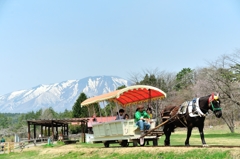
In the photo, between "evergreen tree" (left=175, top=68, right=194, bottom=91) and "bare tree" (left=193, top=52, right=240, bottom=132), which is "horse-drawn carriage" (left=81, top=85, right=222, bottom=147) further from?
"evergreen tree" (left=175, top=68, right=194, bottom=91)

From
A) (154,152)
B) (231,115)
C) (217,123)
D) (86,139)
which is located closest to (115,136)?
(154,152)

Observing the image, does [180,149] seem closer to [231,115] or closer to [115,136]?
[115,136]

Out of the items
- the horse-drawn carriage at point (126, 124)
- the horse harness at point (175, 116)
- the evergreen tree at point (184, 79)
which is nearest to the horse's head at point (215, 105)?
the horse harness at point (175, 116)

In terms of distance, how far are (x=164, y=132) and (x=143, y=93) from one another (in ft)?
6.95

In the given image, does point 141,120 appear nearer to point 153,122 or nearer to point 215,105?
point 153,122

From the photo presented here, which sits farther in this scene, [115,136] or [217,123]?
[217,123]

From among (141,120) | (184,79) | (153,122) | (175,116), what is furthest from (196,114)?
(184,79)

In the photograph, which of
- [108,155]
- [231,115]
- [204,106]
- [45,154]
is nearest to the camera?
[204,106]

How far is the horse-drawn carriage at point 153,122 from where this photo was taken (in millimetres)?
13500

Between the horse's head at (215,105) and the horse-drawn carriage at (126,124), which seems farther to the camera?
the horse-drawn carriage at (126,124)

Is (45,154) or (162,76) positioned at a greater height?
(162,76)

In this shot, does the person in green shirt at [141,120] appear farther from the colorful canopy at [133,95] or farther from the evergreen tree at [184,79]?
the evergreen tree at [184,79]

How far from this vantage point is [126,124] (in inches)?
616

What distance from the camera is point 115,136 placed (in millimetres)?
16406
